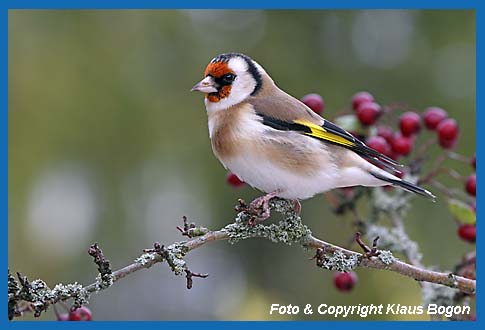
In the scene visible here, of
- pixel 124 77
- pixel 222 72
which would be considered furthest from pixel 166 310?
pixel 222 72

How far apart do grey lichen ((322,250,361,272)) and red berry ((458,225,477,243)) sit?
3.04ft

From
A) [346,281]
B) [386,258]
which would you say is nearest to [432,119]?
[346,281]

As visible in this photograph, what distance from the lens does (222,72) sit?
126 inches

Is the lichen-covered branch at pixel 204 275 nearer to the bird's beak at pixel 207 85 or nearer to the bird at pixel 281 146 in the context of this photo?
the bird at pixel 281 146

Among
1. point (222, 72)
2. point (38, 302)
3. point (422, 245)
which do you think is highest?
point (222, 72)

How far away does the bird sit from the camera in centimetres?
297

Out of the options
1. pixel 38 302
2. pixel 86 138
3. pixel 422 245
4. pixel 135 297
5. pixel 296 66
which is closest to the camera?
pixel 38 302

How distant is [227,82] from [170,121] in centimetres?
175

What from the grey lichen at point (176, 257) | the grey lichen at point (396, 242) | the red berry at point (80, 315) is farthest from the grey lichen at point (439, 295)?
the red berry at point (80, 315)

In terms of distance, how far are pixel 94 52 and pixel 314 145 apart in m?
2.30

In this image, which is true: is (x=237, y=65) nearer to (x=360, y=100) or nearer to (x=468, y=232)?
(x=360, y=100)

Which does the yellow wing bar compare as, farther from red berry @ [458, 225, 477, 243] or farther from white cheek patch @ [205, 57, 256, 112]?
red berry @ [458, 225, 477, 243]

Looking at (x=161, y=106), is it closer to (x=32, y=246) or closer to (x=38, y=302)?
(x=32, y=246)

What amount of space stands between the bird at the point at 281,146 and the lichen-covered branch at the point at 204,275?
0.28 meters
